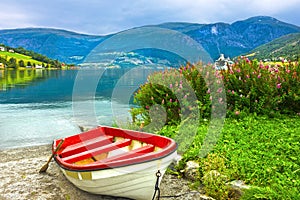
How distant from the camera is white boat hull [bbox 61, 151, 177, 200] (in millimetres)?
4641

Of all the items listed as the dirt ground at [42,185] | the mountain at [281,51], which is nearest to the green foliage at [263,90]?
the dirt ground at [42,185]

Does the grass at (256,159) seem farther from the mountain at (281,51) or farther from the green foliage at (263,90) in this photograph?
the mountain at (281,51)

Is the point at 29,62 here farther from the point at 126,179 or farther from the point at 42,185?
the point at 126,179

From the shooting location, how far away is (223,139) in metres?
6.76

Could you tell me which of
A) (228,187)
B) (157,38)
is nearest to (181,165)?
(228,187)

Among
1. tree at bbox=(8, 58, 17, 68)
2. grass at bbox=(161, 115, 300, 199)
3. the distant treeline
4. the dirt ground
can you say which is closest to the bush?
grass at bbox=(161, 115, 300, 199)

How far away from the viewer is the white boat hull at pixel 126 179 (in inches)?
183

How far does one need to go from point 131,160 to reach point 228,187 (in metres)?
1.75

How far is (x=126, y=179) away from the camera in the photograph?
4.75 metres

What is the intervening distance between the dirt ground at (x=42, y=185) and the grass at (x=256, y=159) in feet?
1.67

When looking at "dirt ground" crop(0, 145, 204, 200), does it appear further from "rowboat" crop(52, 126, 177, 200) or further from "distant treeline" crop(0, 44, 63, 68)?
"distant treeline" crop(0, 44, 63, 68)

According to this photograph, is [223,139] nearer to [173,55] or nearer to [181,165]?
[181,165]

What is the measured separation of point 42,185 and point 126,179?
7.67ft

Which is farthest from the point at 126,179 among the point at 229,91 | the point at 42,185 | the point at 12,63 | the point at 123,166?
the point at 12,63
